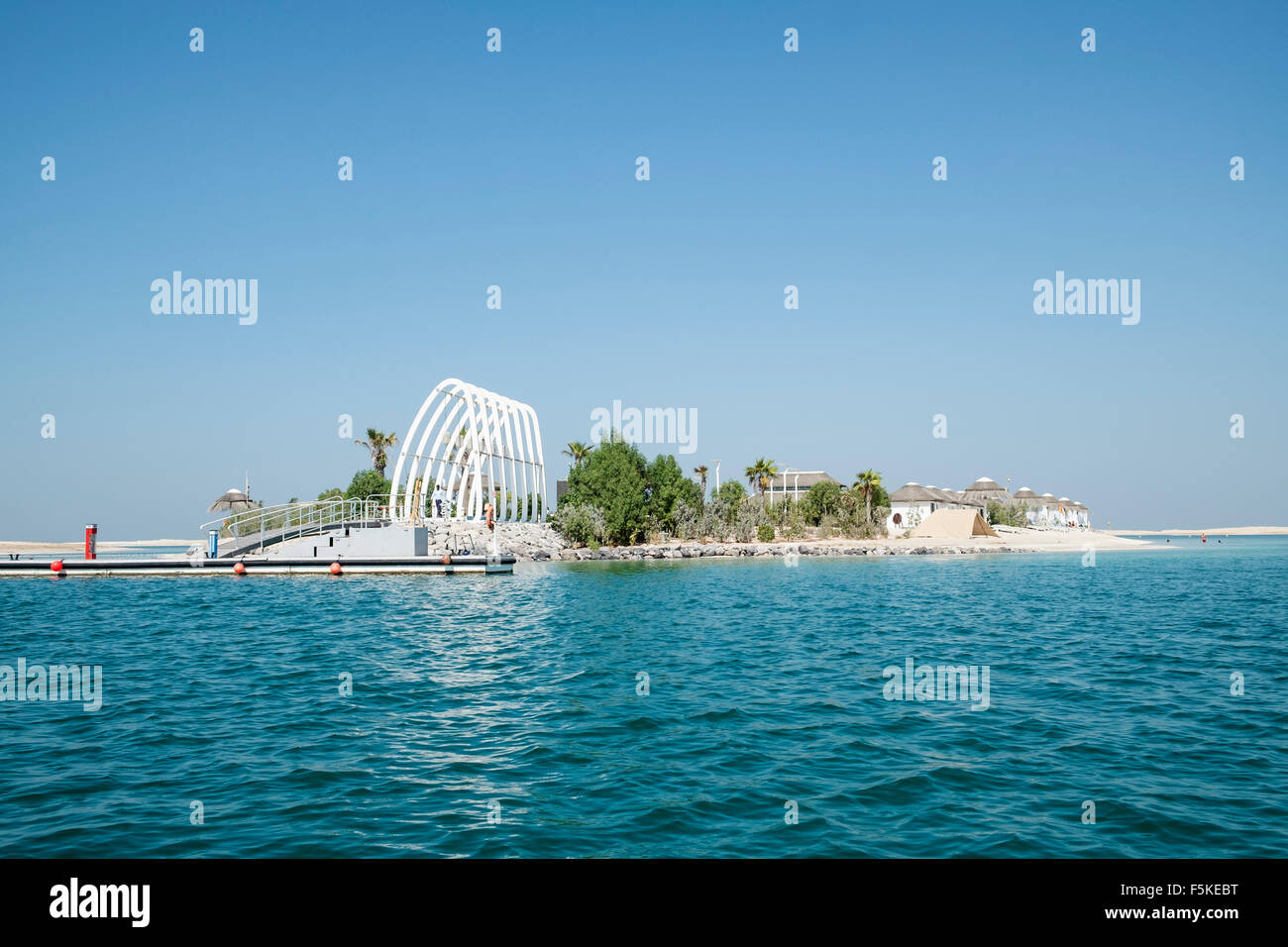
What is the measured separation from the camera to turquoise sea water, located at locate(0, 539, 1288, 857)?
830cm

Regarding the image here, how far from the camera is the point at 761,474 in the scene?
10869 cm

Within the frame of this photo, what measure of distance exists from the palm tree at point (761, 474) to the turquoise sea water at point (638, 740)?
80.9m

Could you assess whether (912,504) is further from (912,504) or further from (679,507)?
(679,507)

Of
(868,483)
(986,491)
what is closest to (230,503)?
(868,483)

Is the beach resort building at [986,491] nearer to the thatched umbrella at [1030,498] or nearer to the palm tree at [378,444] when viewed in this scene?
the thatched umbrella at [1030,498]

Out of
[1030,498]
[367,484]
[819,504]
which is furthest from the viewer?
[1030,498]

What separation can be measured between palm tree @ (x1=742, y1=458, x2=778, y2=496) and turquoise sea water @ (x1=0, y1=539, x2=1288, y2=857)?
80913mm

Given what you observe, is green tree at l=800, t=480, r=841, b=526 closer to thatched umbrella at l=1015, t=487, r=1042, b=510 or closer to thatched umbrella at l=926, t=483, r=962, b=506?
thatched umbrella at l=926, t=483, r=962, b=506

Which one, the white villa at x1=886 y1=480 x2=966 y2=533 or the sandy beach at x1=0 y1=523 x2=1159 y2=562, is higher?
the white villa at x1=886 y1=480 x2=966 y2=533

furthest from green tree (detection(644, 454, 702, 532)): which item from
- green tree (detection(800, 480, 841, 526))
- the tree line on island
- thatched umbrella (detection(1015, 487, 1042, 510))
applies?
thatched umbrella (detection(1015, 487, 1042, 510))

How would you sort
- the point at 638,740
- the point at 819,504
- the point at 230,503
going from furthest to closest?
1. the point at 819,504
2. the point at 230,503
3. the point at 638,740

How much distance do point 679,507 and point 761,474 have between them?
22532 millimetres
